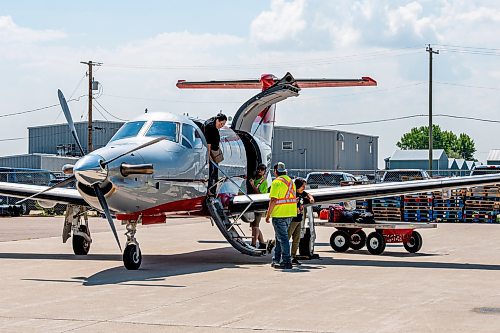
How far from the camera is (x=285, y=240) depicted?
16828 millimetres

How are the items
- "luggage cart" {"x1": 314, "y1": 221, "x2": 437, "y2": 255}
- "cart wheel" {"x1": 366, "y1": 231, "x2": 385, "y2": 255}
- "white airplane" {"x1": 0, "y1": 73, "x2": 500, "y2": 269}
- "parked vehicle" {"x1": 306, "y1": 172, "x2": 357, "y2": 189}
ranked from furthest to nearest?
"parked vehicle" {"x1": 306, "y1": 172, "x2": 357, "y2": 189}
"cart wheel" {"x1": 366, "y1": 231, "x2": 385, "y2": 255}
"luggage cart" {"x1": 314, "y1": 221, "x2": 437, "y2": 255}
"white airplane" {"x1": 0, "y1": 73, "x2": 500, "y2": 269}

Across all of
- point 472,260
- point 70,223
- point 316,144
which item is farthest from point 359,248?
point 316,144

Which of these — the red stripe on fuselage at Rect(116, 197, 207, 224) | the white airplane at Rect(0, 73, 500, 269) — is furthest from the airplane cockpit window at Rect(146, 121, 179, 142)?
the red stripe on fuselage at Rect(116, 197, 207, 224)

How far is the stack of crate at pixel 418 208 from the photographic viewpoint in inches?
1443

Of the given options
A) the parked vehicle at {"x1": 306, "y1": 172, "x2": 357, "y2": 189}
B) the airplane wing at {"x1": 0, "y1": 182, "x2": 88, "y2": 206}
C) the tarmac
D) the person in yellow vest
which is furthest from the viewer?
the parked vehicle at {"x1": 306, "y1": 172, "x2": 357, "y2": 189}

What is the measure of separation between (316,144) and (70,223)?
55427 millimetres

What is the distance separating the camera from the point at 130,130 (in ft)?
58.0

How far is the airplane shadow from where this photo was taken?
1516 centimetres

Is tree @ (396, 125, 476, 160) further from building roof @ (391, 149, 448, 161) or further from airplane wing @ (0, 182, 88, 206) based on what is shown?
airplane wing @ (0, 182, 88, 206)

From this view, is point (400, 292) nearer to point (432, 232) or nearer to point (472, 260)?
point (472, 260)

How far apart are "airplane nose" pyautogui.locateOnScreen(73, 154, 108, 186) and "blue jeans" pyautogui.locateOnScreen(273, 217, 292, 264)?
3.68 m

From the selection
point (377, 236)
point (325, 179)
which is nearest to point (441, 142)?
point (325, 179)

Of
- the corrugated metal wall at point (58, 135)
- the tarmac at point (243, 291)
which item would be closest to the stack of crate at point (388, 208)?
the tarmac at point (243, 291)

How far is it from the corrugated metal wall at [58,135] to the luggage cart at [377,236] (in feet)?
157
